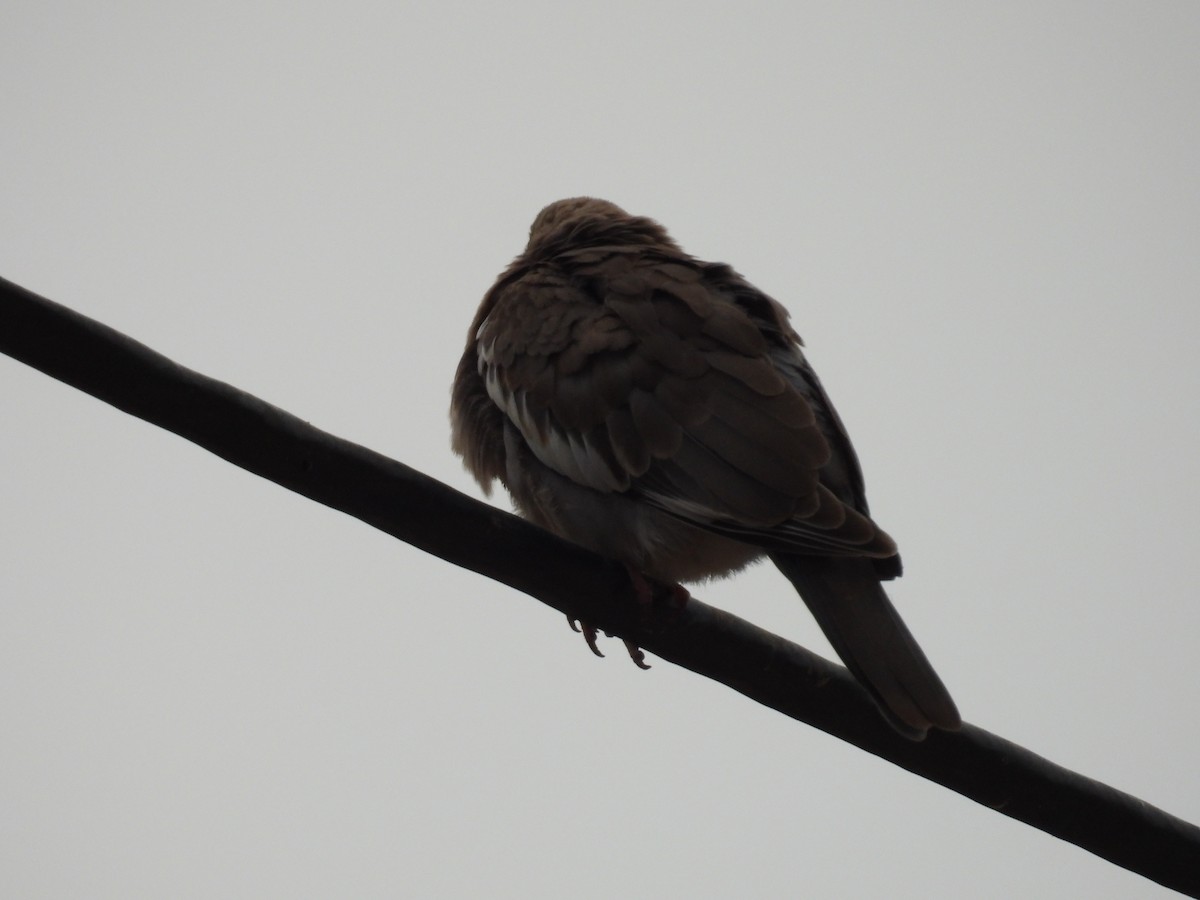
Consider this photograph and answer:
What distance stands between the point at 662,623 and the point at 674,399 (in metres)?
0.69

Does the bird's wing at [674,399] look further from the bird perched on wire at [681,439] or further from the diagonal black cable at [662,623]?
the diagonal black cable at [662,623]

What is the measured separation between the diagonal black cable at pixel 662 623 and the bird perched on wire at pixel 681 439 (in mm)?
124

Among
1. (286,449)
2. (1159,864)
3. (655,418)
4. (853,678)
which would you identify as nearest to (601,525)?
(655,418)

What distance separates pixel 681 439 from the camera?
9.09ft

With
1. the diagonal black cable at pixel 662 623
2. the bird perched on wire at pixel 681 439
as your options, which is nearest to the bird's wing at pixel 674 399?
the bird perched on wire at pixel 681 439

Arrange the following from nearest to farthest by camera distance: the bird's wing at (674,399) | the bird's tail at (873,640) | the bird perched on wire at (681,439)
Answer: the bird's tail at (873,640) < the bird perched on wire at (681,439) < the bird's wing at (674,399)

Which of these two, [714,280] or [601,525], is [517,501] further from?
[714,280]

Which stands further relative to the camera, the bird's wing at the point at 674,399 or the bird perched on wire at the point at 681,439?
the bird's wing at the point at 674,399

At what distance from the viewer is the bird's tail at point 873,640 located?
2209 mm

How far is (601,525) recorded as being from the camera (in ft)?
9.51

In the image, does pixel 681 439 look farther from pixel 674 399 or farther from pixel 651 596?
pixel 651 596

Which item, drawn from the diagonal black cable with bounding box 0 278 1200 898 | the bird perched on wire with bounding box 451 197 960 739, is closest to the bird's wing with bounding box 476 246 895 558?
the bird perched on wire with bounding box 451 197 960 739

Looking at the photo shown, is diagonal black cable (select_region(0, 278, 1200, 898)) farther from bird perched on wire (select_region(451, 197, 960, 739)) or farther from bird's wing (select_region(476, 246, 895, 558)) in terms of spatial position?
bird's wing (select_region(476, 246, 895, 558))

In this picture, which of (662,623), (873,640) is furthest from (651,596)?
(873,640)
